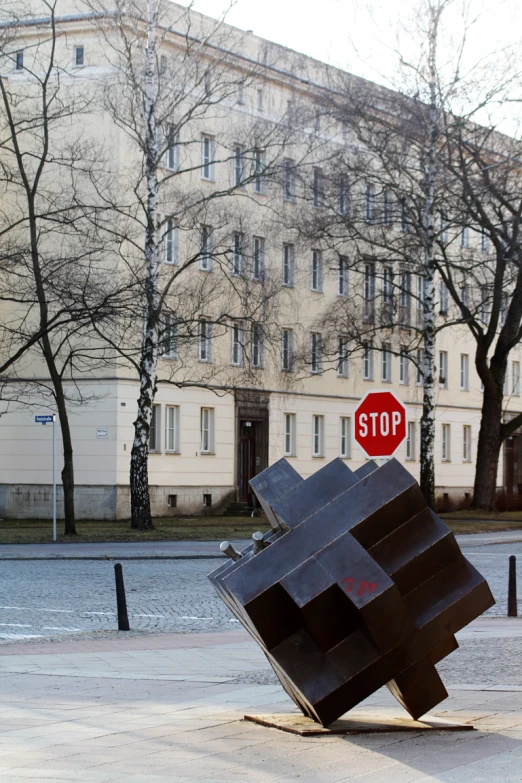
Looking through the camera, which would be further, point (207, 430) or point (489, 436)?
point (207, 430)

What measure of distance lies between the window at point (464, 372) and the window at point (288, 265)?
1537 cm

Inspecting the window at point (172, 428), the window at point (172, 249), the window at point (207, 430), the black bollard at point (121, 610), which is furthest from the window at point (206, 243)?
the black bollard at point (121, 610)

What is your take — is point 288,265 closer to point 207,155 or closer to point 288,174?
point 207,155

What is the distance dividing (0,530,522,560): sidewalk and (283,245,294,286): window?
22325 millimetres

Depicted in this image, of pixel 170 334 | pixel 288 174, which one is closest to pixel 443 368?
pixel 288 174

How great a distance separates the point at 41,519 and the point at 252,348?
10439 millimetres

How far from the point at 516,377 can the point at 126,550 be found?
4647cm

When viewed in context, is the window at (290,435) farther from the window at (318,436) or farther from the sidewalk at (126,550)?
the sidewalk at (126,550)

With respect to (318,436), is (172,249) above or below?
above

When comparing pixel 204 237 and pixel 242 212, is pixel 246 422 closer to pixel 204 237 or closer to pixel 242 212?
pixel 242 212

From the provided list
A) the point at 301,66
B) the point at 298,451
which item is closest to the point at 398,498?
the point at 301,66

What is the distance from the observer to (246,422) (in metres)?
54.0

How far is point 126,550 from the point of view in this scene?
97.9 feet

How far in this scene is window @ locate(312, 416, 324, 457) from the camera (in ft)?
190
